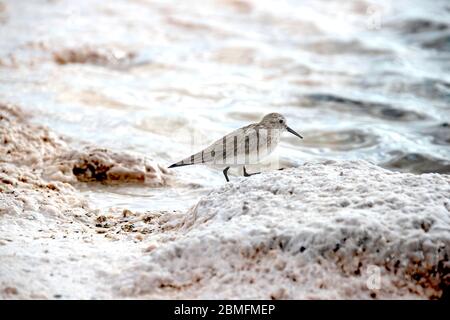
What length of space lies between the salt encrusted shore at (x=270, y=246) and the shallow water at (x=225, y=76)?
1.74m

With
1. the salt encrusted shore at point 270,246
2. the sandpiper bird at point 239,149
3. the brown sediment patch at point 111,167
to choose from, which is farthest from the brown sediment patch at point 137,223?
the brown sediment patch at point 111,167

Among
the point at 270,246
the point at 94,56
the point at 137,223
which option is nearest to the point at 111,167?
the point at 137,223

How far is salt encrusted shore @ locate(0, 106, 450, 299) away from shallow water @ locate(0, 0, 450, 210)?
174cm

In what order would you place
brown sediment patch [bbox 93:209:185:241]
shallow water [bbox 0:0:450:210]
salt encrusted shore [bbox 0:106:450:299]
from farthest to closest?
shallow water [bbox 0:0:450:210]
brown sediment patch [bbox 93:209:185:241]
salt encrusted shore [bbox 0:106:450:299]

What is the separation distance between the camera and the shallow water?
8.64 m

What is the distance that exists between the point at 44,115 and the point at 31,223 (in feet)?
13.6

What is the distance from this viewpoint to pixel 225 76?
11648mm

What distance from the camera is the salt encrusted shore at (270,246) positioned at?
146 inches

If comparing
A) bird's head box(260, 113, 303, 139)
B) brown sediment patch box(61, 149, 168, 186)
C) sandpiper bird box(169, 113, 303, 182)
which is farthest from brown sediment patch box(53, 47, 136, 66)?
sandpiper bird box(169, 113, 303, 182)

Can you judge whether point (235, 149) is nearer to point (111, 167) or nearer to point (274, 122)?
point (274, 122)

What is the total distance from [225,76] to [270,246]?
7990 millimetres

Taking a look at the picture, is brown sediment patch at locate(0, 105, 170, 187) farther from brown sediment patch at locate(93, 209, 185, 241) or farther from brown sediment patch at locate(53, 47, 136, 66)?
brown sediment patch at locate(53, 47, 136, 66)

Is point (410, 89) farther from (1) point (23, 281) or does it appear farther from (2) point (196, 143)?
(1) point (23, 281)

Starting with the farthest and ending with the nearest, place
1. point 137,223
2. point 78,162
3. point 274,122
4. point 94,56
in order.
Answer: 1. point 94,56
2. point 78,162
3. point 274,122
4. point 137,223
